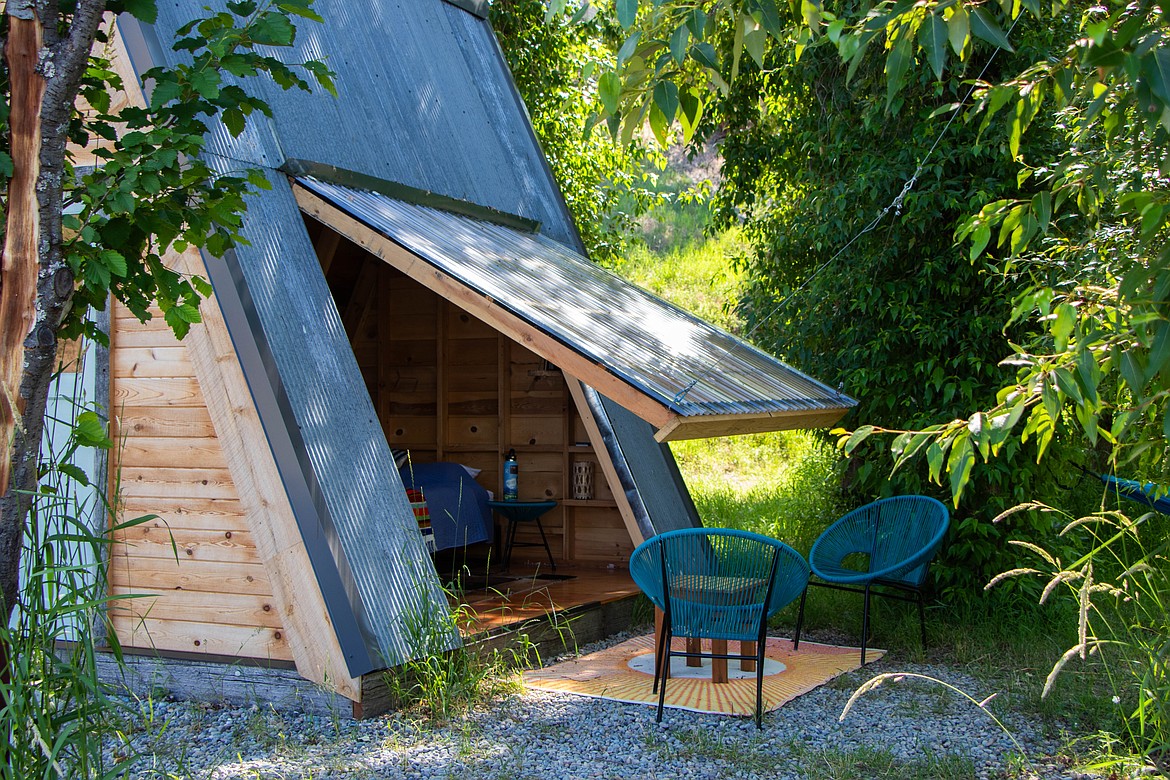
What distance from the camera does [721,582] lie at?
14.9ft

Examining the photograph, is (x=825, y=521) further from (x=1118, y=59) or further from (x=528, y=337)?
(x=1118, y=59)

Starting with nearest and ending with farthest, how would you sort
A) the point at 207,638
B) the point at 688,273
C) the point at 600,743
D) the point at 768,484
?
the point at 600,743, the point at 207,638, the point at 768,484, the point at 688,273

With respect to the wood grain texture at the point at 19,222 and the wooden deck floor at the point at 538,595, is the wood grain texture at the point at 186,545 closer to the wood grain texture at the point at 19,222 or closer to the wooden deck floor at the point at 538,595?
the wooden deck floor at the point at 538,595

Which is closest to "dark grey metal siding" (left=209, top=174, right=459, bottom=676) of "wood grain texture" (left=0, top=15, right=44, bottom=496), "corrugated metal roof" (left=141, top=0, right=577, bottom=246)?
"corrugated metal roof" (left=141, top=0, right=577, bottom=246)

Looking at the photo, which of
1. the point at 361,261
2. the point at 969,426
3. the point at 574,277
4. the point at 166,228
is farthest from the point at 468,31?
the point at 969,426

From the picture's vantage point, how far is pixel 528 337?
14.3ft

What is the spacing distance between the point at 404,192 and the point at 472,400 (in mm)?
2473

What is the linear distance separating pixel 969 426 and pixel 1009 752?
2492 millimetres

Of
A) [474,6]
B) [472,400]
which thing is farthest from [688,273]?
[472,400]

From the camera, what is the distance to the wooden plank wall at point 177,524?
15.4ft

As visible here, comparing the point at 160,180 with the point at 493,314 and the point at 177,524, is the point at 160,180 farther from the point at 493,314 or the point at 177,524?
the point at 177,524

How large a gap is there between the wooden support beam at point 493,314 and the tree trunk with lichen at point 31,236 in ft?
6.68

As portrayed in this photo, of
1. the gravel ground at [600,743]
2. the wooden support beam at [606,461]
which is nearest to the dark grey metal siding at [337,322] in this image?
the wooden support beam at [606,461]

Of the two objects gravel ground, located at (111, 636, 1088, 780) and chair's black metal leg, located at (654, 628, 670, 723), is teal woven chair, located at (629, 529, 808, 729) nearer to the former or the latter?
chair's black metal leg, located at (654, 628, 670, 723)
